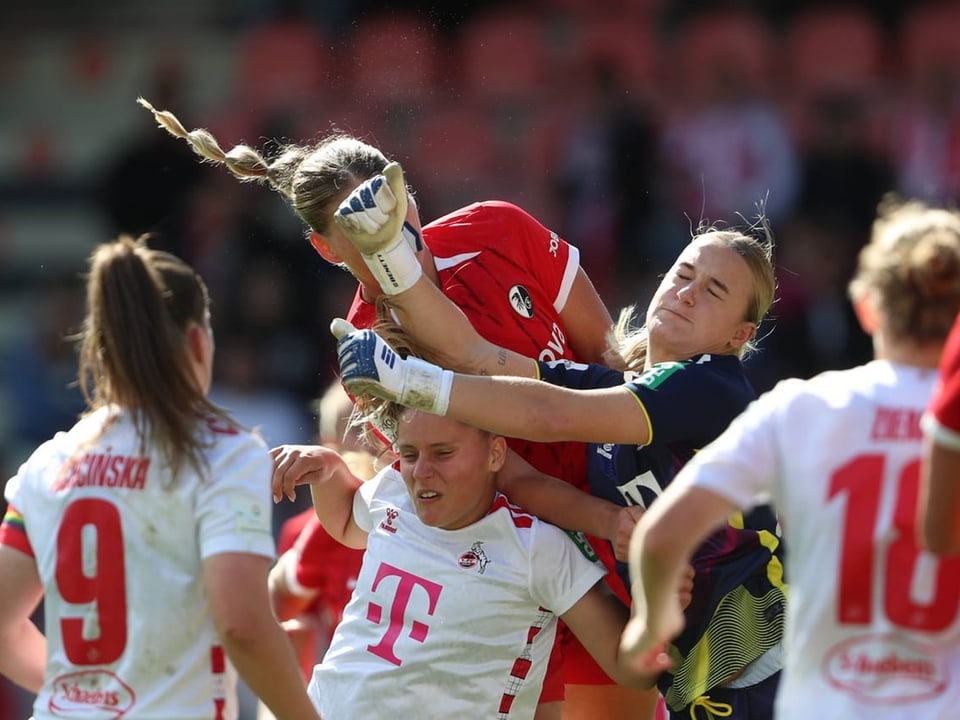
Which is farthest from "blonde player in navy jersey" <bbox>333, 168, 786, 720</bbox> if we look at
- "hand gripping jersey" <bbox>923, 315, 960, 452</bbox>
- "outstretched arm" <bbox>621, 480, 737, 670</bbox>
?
"hand gripping jersey" <bbox>923, 315, 960, 452</bbox>

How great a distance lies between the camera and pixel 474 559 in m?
3.75

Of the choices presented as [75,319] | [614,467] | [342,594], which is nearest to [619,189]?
[75,319]

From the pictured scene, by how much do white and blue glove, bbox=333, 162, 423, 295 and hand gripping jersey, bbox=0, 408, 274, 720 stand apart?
2.40ft

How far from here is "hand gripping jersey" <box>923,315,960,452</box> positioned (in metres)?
2.54

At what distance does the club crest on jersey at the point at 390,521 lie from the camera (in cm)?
388

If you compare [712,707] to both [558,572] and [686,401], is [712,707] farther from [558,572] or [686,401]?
[686,401]

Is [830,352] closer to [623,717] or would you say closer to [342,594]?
[342,594]

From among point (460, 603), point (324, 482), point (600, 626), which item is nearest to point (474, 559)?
point (460, 603)

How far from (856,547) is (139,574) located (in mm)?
1386

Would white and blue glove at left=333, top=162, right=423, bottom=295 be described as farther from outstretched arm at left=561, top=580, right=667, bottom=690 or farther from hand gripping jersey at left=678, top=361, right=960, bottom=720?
hand gripping jersey at left=678, top=361, right=960, bottom=720

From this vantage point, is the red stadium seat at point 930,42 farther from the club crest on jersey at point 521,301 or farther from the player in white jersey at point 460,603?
the player in white jersey at point 460,603

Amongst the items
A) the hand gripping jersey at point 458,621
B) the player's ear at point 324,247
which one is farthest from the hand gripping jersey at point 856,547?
the player's ear at point 324,247

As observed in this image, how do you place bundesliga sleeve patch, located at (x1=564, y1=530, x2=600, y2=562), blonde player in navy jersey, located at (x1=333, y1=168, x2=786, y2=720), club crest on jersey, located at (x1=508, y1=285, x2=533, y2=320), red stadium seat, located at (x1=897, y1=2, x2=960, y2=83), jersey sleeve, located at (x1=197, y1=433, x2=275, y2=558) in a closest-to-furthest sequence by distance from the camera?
jersey sleeve, located at (x1=197, y1=433, x2=275, y2=558) < blonde player in navy jersey, located at (x1=333, y1=168, x2=786, y2=720) < bundesliga sleeve patch, located at (x1=564, y1=530, x2=600, y2=562) < club crest on jersey, located at (x1=508, y1=285, x2=533, y2=320) < red stadium seat, located at (x1=897, y1=2, x2=960, y2=83)

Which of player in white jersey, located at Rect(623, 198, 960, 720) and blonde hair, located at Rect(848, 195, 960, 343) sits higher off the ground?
blonde hair, located at Rect(848, 195, 960, 343)
